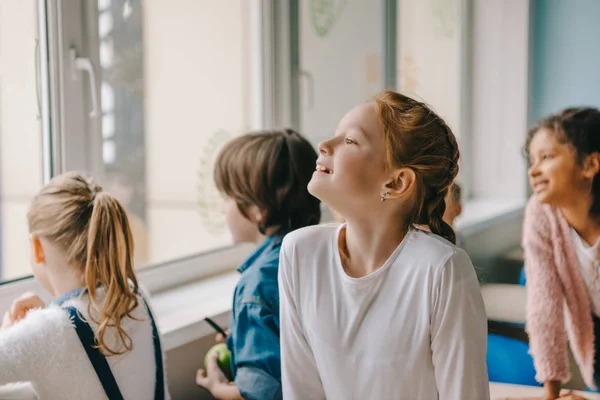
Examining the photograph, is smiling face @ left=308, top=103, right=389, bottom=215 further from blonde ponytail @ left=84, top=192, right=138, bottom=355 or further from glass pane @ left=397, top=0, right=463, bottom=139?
glass pane @ left=397, top=0, right=463, bottom=139

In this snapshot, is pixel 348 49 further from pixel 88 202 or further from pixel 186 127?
pixel 88 202

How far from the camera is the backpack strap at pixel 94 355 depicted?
1.06 meters

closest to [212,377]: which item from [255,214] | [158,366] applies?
[158,366]

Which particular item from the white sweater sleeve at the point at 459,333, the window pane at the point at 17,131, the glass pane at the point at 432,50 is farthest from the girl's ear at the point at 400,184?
the glass pane at the point at 432,50

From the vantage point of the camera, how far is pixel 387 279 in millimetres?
952

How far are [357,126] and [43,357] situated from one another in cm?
55

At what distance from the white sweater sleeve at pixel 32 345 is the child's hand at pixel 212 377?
1.28 feet

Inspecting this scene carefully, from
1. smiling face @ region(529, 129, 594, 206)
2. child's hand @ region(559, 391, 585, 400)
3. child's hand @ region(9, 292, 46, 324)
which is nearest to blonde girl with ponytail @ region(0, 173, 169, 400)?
child's hand @ region(9, 292, 46, 324)

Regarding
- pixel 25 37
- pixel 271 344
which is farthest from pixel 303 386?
pixel 25 37

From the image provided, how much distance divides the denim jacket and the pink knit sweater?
23.1 inches

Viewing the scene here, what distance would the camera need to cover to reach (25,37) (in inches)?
56.9

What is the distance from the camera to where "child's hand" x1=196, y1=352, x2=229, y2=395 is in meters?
1.35

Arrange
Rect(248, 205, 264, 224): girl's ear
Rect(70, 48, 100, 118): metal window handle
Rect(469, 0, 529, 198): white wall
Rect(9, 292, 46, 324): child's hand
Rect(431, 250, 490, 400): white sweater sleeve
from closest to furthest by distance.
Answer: Rect(431, 250, 490, 400): white sweater sleeve < Rect(9, 292, 46, 324): child's hand < Rect(248, 205, 264, 224): girl's ear < Rect(70, 48, 100, 118): metal window handle < Rect(469, 0, 529, 198): white wall

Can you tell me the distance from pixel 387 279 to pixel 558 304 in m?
0.69
